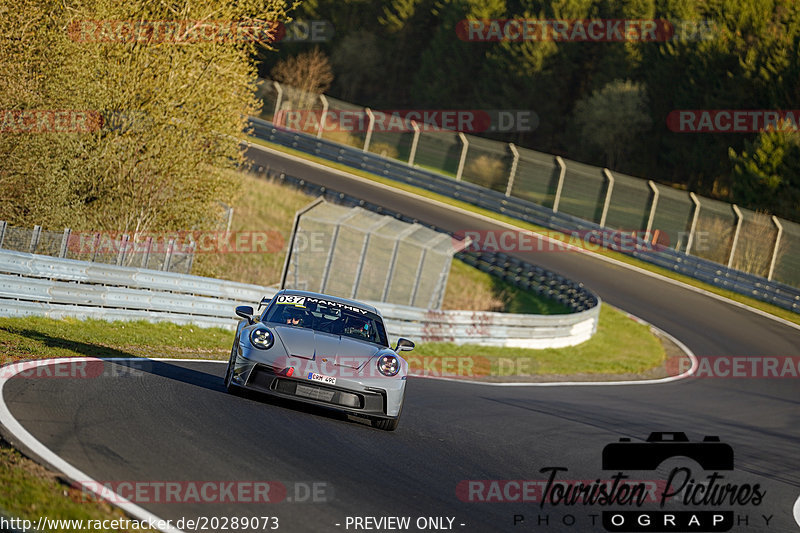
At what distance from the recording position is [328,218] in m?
25.3

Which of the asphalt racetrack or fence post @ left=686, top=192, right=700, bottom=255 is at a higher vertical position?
fence post @ left=686, top=192, right=700, bottom=255

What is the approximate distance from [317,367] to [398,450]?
3.90 feet

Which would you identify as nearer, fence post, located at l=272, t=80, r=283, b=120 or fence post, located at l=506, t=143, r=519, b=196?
fence post, located at l=506, t=143, r=519, b=196

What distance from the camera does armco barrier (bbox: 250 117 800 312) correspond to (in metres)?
33.8

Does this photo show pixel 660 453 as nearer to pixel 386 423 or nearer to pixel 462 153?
pixel 386 423

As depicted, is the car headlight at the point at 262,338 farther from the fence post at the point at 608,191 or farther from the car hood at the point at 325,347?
the fence post at the point at 608,191

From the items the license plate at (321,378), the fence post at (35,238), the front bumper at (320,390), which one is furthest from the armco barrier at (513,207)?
the license plate at (321,378)

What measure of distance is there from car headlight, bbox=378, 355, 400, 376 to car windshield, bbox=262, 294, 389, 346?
687 mm

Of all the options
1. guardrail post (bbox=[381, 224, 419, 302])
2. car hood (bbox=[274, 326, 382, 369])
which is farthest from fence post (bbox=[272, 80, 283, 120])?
car hood (bbox=[274, 326, 382, 369])

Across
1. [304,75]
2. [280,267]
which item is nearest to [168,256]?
[280,267]

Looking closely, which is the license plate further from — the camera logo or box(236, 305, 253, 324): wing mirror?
the camera logo

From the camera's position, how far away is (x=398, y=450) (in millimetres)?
9594

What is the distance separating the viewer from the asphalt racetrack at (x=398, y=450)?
23.6 feet

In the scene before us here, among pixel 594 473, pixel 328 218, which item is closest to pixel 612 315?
pixel 328 218
